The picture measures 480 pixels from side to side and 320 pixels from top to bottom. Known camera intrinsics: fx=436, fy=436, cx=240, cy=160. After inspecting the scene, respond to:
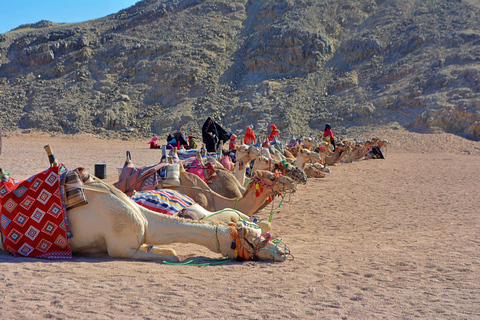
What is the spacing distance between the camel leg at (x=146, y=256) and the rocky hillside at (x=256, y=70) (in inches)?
1343

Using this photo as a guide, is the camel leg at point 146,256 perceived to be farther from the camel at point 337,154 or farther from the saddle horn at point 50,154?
the camel at point 337,154

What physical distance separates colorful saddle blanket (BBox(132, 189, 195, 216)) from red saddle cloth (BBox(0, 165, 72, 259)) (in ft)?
4.76

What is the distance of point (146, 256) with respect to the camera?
4730 mm

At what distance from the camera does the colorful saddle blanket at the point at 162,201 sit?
5910 millimetres

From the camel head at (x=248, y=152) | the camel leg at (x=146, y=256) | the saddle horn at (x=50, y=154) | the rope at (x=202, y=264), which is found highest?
the saddle horn at (x=50, y=154)

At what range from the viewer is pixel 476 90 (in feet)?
116

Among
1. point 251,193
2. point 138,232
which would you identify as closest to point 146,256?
point 138,232

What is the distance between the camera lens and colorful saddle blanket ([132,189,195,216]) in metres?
5.91

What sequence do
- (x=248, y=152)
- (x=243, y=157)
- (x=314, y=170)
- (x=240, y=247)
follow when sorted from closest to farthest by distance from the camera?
(x=240, y=247)
(x=248, y=152)
(x=243, y=157)
(x=314, y=170)

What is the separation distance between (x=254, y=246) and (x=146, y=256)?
3.87ft

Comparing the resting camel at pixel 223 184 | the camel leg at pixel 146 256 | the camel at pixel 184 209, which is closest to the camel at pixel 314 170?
the resting camel at pixel 223 184

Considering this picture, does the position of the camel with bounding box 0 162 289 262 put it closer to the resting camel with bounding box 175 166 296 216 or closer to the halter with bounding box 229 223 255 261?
the halter with bounding box 229 223 255 261

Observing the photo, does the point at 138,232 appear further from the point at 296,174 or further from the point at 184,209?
the point at 296,174

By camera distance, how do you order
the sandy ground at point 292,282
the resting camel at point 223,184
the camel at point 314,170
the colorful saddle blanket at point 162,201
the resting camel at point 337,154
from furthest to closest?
the resting camel at point 337,154 < the camel at point 314,170 < the resting camel at point 223,184 < the colorful saddle blanket at point 162,201 < the sandy ground at point 292,282
